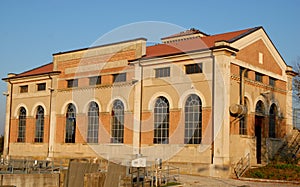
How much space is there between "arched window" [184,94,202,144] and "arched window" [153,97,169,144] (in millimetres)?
1490

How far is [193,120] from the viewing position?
2694 centimetres

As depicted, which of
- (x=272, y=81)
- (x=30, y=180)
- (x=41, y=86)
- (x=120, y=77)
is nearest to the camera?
(x=30, y=180)

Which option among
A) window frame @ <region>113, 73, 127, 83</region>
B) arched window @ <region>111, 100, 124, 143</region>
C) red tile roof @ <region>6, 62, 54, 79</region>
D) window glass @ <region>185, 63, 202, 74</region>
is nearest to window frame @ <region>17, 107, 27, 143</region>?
red tile roof @ <region>6, 62, 54, 79</region>

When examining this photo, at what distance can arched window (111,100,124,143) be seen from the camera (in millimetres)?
30750

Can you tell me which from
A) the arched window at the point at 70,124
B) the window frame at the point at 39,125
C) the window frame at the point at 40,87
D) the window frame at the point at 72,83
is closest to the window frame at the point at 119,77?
the window frame at the point at 72,83

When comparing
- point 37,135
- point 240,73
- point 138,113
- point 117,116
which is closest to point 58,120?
point 37,135

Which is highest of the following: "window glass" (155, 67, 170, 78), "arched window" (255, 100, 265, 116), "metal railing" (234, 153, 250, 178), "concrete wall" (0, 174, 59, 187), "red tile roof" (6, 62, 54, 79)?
"red tile roof" (6, 62, 54, 79)

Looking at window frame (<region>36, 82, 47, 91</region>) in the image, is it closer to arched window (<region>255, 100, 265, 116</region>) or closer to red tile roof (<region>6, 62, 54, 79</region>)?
red tile roof (<region>6, 62, 54, 79</region>)

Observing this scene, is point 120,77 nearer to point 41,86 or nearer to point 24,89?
point 41,86

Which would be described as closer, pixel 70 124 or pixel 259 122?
pixel 259 122

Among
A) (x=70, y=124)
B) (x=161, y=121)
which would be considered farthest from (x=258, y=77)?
(x=70, y=124)

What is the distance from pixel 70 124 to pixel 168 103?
987 cm

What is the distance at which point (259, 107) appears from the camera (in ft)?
96.2

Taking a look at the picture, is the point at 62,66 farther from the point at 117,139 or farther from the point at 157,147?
the point at 157,147
